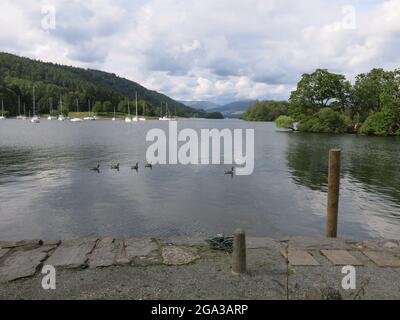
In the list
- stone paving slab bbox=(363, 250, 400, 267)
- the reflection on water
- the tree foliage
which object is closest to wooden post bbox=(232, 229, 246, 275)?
stone paving slab bbox=(363, 250, 400, 267)

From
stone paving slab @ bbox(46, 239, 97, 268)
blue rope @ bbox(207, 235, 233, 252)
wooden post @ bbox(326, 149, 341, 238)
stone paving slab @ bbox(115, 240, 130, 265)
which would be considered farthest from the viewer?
wooden post @ bbox(326, 149, 341, 238)

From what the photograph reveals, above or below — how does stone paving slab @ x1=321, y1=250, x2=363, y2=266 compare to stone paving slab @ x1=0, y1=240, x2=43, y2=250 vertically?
below

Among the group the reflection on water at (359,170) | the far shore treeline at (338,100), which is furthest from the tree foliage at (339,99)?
the reflection on water at (359,170)

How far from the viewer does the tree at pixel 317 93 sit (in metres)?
116

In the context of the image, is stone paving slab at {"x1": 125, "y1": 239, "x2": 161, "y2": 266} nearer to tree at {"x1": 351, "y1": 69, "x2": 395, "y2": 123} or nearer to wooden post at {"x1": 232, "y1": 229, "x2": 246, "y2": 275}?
wooden post at {"x1": 232, "y1": 229, "x2": 246, "y2": 275}

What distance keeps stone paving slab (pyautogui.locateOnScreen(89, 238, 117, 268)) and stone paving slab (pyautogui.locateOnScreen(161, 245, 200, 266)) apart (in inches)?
54.5

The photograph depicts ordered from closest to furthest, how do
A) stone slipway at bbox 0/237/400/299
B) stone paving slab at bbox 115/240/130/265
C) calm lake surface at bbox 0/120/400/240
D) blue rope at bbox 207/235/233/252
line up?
stone slipway at bbox 0/237/400/299 → stone paving slab at bbox 115/240/130/265 → blue rope at bbox 207/235/233/252 → calm lake surface at bbox 0/120/400/240

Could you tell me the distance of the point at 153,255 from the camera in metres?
10.3

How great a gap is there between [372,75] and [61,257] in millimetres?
122727

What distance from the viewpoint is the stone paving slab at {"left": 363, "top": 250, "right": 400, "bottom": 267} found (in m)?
9.84

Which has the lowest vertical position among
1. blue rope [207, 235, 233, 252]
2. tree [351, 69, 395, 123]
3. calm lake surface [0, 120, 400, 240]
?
calm lake surface [0, 120, 400, 240]

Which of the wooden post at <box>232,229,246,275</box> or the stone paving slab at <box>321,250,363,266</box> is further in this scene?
the stone paving slab at <box>321,250,363,266</box>
